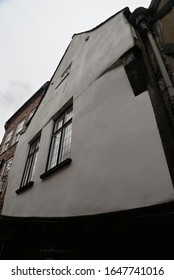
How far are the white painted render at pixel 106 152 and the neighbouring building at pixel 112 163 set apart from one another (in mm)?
17

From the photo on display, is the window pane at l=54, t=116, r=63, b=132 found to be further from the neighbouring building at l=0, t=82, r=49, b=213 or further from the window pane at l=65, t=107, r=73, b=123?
the neighbouring building at l=0, t=82, r=49, b=213

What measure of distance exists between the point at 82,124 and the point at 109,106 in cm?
88

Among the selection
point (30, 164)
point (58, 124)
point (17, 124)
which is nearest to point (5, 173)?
point (17, 124)

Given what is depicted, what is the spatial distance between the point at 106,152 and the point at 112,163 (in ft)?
0.96

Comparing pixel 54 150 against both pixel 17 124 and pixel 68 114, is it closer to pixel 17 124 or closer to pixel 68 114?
pixel 68 114

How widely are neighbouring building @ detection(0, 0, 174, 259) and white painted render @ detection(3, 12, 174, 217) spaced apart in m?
0.02

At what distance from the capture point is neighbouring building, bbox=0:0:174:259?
232cm

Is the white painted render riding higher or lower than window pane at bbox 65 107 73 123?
lower

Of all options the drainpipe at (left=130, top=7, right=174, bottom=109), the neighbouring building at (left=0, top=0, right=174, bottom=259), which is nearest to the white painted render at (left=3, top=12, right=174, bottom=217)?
the neighbouring building at (left=0, top=0, right=174, bottom=259)

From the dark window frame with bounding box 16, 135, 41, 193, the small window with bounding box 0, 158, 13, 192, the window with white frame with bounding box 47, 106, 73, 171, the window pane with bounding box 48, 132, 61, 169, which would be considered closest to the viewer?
the window with white frame with bounding box 47, 106, 73, 171

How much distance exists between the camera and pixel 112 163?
3029 millimetres

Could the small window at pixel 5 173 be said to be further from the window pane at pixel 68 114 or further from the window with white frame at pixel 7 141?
the window pane at pixel 68 114

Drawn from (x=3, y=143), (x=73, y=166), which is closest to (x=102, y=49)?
(x=73, y=166)

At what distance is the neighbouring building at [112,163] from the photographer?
91.5 inches
